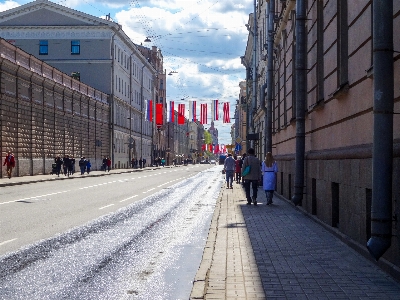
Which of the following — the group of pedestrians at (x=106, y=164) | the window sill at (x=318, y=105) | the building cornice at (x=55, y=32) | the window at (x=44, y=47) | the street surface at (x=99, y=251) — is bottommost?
the street surface at (x=99, y=251)

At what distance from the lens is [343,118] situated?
431 inches

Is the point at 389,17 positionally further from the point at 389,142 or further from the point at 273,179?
the point at 273,179

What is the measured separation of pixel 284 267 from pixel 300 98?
26.9 ft

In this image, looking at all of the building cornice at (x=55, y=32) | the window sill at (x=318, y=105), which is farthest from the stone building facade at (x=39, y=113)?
the window sill at (x=318, y=105)

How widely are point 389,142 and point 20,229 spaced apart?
8149mm

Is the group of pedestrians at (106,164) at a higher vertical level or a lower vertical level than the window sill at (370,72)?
lower

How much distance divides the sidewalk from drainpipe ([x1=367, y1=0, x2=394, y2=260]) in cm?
54

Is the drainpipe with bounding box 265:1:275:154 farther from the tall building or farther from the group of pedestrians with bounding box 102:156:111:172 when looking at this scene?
the tall building

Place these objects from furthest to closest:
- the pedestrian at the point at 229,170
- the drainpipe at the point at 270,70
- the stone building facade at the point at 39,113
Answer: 1. the stone building facade at the point at 39,113
2. the pedestrian at the point at 229,170
3. the drainpipe at the point at 270,70

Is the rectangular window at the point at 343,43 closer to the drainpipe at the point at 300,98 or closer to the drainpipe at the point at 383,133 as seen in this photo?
the drainpipe at the point at 300,98

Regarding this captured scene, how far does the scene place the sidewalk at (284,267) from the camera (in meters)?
6.25

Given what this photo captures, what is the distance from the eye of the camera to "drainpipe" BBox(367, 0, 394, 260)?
7.06m

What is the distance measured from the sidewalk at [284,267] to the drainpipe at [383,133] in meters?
0.54

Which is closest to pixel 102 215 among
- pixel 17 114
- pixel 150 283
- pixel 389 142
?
pixel 150 283
